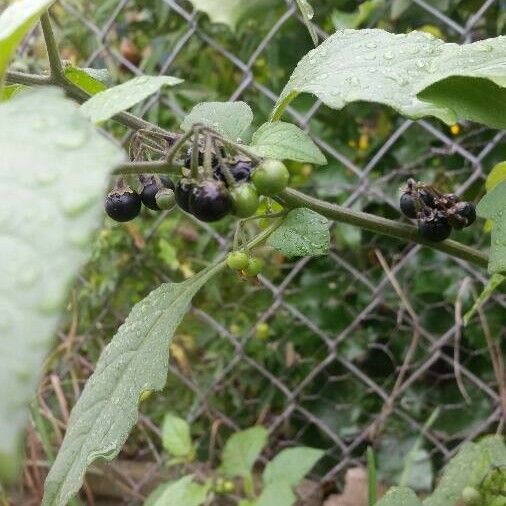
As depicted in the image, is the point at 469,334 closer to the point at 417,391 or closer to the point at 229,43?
the point at 417,391

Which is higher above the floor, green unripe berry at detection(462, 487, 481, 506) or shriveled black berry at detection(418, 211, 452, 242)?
→ shriveled black berry at detection(418, 211, 452, 242)

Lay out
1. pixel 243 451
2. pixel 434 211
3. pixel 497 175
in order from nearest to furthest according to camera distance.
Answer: pixel 434 211
pixel 497 175
pixel 243 451

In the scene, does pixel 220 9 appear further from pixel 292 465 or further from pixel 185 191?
pixel 292 465

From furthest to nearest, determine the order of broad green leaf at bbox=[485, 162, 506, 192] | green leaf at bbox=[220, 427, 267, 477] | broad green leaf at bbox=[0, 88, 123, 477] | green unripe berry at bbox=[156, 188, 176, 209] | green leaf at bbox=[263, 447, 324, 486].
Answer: green leaf at bbox=[220, 427, 267, 477], green leaf at bbox=[263, 447, 324, 486], broad green leaf at bbox=[485, 162, 506, 192], green unripe berry at bbox=[156, 188, 176, 209], broad green leaf at bbox=[0, 88, 123, 477]

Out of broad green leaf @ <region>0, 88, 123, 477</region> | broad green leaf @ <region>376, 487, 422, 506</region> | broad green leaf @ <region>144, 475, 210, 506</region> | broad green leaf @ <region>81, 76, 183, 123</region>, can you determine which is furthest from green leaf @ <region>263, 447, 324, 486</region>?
broad green leaf @ <region>0, 88, 123, 477</region>

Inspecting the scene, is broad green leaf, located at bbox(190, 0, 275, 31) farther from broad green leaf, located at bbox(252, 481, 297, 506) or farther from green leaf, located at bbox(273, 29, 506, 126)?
broad green leaf, located at bbox(252, 481, 297, 506)

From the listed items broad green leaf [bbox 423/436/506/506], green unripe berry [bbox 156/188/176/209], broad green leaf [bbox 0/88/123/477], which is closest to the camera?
broad green leaf [bbox 0/88/123/477]

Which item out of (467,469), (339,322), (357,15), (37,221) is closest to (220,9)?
(37,221)
